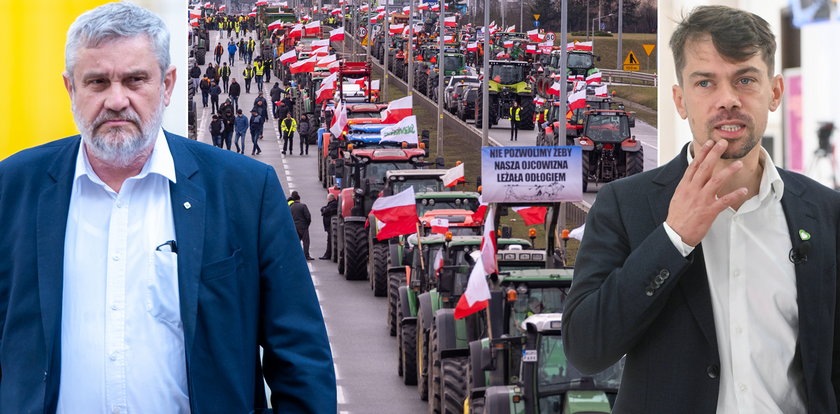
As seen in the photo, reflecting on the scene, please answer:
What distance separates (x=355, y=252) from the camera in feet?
97.7

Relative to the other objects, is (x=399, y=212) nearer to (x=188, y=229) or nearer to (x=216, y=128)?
(x=188, y=229)

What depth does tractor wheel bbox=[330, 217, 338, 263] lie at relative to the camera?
105ft

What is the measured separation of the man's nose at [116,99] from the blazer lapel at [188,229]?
20cm

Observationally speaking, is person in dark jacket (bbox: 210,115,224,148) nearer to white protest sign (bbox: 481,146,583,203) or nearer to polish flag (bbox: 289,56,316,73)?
polish flag (bbox: 289,56,316,73)

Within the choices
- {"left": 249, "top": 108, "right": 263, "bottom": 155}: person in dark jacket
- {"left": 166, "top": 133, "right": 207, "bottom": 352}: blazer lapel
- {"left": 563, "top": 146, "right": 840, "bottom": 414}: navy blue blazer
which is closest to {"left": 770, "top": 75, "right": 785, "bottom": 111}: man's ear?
{"left": 563, "top": 146, "right": 840, "bottom": 414}: navy blue blazer

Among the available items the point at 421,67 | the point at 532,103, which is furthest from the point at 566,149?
the point at 421,67

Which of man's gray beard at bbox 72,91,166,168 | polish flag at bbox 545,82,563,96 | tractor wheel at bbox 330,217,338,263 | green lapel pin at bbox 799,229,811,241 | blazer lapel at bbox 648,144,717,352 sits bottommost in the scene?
tractor wheel at bbox 330,217,338,263

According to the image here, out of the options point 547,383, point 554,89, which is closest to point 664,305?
point 547,383

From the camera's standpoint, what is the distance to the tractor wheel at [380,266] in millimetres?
27391

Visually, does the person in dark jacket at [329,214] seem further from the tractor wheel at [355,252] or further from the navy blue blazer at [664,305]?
the navy blue blazer at [664,305]

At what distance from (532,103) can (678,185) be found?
5495 cm

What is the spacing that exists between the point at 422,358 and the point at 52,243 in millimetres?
15449

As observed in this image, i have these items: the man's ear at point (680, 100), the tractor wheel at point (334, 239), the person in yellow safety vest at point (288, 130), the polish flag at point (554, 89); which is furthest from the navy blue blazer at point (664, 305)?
the person in yellow safety vest at point (288, 130)

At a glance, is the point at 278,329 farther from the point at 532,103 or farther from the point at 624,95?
the point at 624,95
